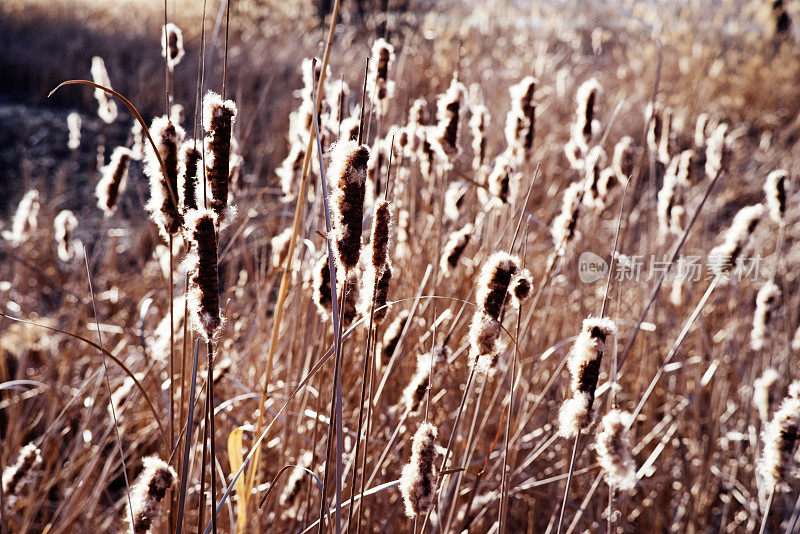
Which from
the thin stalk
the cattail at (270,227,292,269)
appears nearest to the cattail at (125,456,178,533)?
the thin stalk

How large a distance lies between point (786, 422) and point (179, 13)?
8503 millimetres

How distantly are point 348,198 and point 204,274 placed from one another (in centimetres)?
21

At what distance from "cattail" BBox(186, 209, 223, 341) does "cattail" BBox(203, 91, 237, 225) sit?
0.06m

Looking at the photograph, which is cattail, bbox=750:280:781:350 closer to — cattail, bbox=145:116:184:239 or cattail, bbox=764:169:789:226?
cattail, bbox=764:169:789:226

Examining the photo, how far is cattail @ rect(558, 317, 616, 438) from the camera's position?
907 mm

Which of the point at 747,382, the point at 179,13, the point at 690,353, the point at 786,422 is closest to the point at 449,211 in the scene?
the point at 786,422

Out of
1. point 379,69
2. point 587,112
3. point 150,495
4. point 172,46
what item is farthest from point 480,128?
point 150,495

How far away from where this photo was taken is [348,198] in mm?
766

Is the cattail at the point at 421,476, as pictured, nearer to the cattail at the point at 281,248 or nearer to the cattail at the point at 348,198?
the cattail at the point at 348,198

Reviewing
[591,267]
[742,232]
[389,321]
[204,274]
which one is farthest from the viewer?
[591,267]

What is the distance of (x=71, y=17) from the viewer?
7.56 m

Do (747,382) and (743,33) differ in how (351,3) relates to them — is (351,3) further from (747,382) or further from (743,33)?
(747,382)

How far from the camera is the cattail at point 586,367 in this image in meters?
0.91

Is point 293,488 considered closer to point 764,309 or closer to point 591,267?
point 764,309
